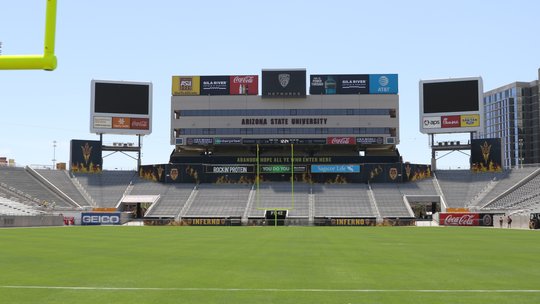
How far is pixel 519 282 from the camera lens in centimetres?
1304

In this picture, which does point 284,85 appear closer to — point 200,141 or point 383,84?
point 383,84

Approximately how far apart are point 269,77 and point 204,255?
218ft

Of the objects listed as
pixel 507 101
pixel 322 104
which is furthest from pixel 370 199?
pixel 507 101

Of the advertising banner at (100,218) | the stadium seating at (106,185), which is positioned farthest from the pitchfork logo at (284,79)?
the advertising banner at (100,218)

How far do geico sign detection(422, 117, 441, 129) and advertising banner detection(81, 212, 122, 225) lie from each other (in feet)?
145

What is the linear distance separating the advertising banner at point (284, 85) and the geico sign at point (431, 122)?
17983 mm

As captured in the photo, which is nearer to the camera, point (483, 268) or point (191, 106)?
point (483, 268)

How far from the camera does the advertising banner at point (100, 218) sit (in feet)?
225

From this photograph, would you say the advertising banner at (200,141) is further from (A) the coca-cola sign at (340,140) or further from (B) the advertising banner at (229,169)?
(A) the coca-cola sign at (340,140)

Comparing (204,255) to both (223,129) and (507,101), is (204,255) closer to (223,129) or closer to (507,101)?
(223,129)

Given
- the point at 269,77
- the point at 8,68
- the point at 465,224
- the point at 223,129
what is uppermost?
the point at 269,77

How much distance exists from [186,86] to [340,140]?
82.0 ft

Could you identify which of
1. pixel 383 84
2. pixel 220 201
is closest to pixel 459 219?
pixel 383 84

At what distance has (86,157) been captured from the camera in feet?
288
